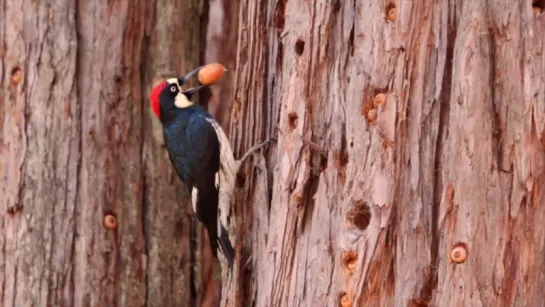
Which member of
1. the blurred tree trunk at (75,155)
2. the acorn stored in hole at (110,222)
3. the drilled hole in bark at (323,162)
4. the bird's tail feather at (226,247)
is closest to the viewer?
the drilled hole in bark at (323,162)

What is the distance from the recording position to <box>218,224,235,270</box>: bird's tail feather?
4.36m

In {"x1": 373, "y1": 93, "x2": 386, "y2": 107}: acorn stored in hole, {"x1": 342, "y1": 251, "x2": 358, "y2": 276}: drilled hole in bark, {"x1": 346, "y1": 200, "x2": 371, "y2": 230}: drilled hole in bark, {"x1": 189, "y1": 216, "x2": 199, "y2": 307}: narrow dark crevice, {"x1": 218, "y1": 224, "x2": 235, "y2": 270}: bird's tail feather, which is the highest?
{"x1": 373, "y1": 93, "x2": 386, "y2": 107}: acorn stored in hole

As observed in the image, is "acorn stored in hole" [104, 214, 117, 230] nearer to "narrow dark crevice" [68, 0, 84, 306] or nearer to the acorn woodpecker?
"narrow dark crevice" [68, 0, 84, 306]

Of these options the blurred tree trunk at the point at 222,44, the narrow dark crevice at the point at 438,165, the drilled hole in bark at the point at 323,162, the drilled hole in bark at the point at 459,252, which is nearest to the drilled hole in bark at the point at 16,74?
the blurred tree trunk at the point at 222,44

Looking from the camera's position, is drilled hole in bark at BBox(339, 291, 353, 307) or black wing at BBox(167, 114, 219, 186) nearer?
drilled hole in bark at BBox(339, 291, 353, 307)

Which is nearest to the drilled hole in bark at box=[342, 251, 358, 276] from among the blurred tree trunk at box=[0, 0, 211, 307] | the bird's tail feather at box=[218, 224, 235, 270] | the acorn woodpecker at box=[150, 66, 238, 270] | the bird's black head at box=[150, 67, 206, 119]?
the bird's tail feather at box=[218, 224, 235, 270]

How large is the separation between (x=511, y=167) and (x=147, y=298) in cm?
239

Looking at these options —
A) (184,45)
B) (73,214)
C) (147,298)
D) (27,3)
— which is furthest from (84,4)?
(147,298)

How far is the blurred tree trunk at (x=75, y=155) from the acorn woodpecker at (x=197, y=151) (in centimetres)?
27

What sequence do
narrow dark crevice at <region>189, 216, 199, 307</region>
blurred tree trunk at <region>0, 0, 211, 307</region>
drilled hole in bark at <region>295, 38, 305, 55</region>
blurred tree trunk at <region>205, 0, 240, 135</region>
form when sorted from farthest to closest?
blurred tree trunk at <region>205, 0, 240, 135</region> < narrow dark crevice at <region>189, 216, 199, 307</region> < blurred tree trunk at <region>0, 0, 211, 307</region> < drilled hole in bark at <region>295, 38, 305, 55</region>

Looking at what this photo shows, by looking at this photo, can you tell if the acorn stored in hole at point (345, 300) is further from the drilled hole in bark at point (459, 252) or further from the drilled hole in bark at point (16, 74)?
the drilled hole in bark at point (16, 74)

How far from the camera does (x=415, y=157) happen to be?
3619mm

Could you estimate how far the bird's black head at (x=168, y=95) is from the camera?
5.00 meters

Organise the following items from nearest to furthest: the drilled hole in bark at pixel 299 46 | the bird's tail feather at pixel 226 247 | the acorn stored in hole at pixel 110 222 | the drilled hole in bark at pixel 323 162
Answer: the drilled hole in bark at pixel 323 162 < the drilled hole in bark at pixel 299 46 < the bird's tail feather at pixel 226 247 < the acorn stored in hole at pixel 110 222
